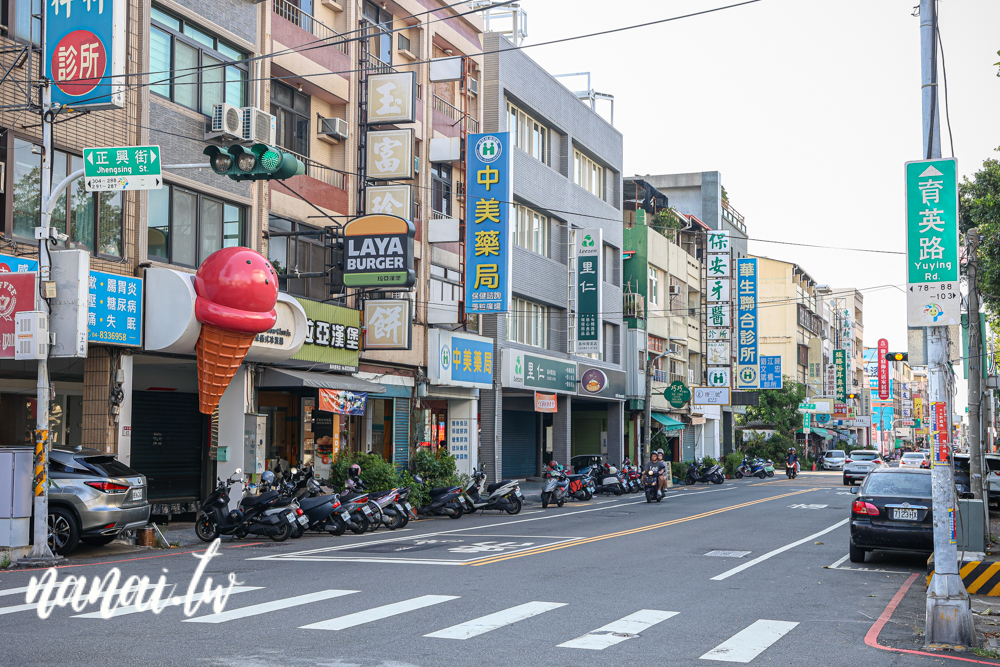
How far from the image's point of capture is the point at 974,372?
20.4m

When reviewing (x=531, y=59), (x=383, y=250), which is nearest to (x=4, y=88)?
(x=383, y=250)

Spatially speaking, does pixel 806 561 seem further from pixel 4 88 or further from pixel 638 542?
pixel 4 88

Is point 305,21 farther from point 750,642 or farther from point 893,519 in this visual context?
point 750,642

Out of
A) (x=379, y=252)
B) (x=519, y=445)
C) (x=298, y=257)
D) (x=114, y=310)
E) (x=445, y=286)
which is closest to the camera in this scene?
(x=114, y=310)

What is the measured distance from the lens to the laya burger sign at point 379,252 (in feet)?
78.6

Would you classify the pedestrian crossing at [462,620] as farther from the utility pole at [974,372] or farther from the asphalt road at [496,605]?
the utility pole at [974,372]

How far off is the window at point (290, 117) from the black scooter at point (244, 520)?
10134 mm

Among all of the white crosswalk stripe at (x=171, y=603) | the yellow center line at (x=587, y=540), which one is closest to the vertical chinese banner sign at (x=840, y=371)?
the yellow center line at (x=587, y=540)

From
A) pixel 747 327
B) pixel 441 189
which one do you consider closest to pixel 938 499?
pixel 441 189

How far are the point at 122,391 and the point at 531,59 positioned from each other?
24.3 metres

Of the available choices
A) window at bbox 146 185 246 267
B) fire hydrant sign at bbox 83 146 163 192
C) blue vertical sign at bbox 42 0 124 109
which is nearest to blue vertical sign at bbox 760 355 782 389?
window at bbox 146 185 246 267

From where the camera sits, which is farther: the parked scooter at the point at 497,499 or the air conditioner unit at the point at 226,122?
the parked scooter at the point at 497,499

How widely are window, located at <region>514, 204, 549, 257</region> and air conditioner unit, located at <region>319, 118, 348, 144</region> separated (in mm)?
11782

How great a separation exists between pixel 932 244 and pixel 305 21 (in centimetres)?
1957
